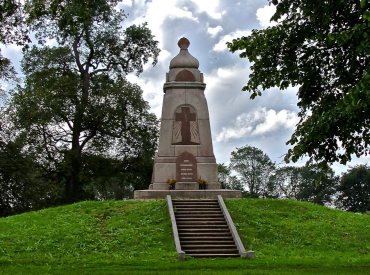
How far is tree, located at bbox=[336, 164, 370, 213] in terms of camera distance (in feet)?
159

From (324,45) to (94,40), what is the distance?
23.6 meters

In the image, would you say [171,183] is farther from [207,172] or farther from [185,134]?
[185,134]

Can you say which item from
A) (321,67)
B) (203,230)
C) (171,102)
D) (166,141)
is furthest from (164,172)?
(321,67)

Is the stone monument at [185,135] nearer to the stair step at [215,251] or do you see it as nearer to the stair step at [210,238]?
the stair step at [210,238]

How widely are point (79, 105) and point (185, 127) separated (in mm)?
9589

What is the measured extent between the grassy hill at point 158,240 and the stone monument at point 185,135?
265 centimetres

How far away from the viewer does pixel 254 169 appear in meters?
49.4

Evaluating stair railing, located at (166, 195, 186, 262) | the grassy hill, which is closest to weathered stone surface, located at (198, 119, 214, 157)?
the grassy hill

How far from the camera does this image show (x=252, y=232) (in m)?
15.0

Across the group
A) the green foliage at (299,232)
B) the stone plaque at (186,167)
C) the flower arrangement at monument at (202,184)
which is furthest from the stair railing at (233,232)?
the stone plaque at (186,167)

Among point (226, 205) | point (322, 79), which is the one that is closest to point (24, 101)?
point (226, 205)

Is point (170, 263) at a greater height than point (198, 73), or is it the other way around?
point (198, 73)

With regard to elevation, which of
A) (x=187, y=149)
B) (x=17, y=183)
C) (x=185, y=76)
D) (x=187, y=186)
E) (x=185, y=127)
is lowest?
(x=187, y=186)

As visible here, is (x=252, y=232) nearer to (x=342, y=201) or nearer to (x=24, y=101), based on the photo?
(x=24, y=101)
